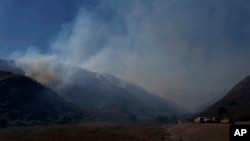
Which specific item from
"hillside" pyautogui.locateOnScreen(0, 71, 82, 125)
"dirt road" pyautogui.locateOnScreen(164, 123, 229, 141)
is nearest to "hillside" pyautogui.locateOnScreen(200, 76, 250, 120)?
"dirt road" pyautogui.locateOnScreen(164, 123, 229, 141)

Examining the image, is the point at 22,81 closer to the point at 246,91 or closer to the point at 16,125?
the point at 16,125

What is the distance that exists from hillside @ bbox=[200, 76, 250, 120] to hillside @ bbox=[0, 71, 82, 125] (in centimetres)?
6824

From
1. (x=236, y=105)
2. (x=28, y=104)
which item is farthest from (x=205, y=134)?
(x=28, y=104)

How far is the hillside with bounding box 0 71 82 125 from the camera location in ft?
503

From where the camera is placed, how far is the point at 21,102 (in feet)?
553

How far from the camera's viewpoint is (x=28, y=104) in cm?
16812

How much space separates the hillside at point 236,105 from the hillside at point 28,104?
224ft

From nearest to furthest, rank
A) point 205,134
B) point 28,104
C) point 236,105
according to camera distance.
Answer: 1. point 205,134
2. point 236,105
3. point 28,104

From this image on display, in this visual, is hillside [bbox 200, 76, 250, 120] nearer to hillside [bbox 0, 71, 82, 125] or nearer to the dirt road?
the dirt road

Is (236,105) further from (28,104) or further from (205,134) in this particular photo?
(28,104)

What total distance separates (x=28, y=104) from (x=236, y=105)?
9833cm

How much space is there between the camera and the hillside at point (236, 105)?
427 feet

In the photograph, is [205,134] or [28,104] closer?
[205,134]

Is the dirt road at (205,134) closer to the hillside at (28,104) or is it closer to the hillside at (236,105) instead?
the hillside at (236,105)
